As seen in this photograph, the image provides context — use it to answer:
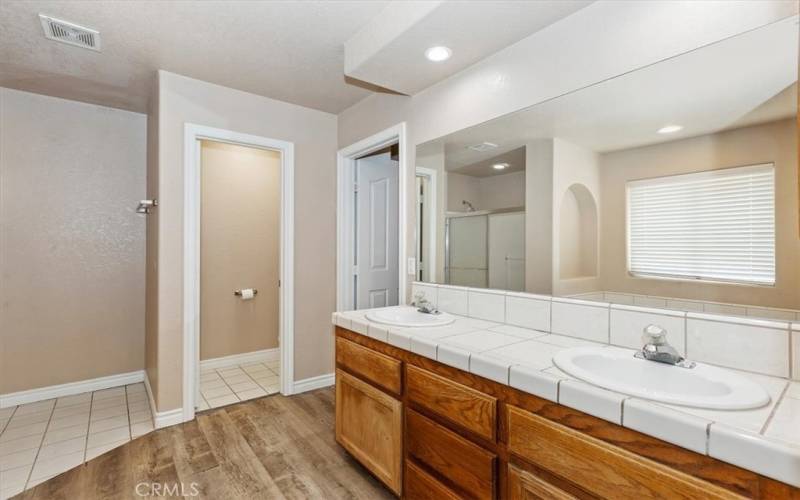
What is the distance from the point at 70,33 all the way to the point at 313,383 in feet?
9.11

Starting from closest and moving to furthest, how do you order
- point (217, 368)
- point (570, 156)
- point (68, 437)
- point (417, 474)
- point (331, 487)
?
point (417, 474) < point (570, 156) < point (331, 487) < point (68, 437) < point (217, 368)

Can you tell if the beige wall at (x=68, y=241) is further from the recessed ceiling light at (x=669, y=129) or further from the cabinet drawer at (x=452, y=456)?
the recessed ceiling light at (x=669, y=129)

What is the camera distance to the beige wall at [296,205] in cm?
250

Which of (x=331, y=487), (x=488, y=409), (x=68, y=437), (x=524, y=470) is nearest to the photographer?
(x=524, y=470)

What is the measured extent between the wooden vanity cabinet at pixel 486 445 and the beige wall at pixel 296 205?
1.16 metres

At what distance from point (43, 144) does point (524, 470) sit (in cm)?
395

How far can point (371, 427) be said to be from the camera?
1.82 meters

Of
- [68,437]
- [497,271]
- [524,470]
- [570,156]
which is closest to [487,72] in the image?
[570,156]

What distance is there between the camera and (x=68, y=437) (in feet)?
7.78

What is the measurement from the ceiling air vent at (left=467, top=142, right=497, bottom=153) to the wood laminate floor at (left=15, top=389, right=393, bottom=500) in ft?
6.00

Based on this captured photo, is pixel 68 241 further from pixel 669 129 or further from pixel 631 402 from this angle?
pixel 669 129

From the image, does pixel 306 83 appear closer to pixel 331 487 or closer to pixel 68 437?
pixel 331 487

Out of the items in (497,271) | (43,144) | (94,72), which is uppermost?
(94,72)

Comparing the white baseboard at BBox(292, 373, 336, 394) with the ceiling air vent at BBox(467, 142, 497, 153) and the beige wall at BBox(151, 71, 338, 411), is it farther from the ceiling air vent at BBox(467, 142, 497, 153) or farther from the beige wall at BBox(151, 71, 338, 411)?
the ceiling air vent at BBox(467, 142, 497, 153)
